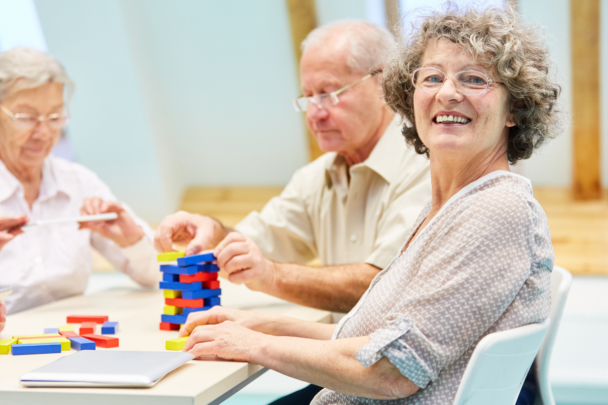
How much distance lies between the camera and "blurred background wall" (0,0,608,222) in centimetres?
488

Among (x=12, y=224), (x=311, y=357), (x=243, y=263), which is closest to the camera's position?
(x=311, y=357)

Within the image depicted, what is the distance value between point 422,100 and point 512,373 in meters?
0.59

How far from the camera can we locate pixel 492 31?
4.39 feet

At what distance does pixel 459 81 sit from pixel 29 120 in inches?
63.8

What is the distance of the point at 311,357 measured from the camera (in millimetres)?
1271

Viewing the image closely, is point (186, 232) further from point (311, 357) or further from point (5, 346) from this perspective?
point (311, 357)

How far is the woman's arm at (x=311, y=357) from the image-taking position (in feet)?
3.91

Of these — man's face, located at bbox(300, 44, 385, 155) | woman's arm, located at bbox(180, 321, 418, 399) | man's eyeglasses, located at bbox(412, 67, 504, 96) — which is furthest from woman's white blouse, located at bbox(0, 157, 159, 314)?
man's eyeglasses, located at bbox(412, 67, 504, 96)

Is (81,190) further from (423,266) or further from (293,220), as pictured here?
(423,266)

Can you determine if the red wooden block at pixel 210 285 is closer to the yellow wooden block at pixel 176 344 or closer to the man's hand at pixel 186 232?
the man's hand at pixel 186 232

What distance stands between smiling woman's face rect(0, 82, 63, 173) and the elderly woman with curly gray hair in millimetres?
1197

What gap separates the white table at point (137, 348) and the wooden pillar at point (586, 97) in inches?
131

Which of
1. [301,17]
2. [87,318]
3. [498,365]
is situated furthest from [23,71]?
[301,17]

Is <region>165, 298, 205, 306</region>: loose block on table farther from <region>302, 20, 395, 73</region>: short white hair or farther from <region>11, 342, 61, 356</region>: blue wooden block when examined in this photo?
<region>302, 20, 395, 73</region>: short white hair
